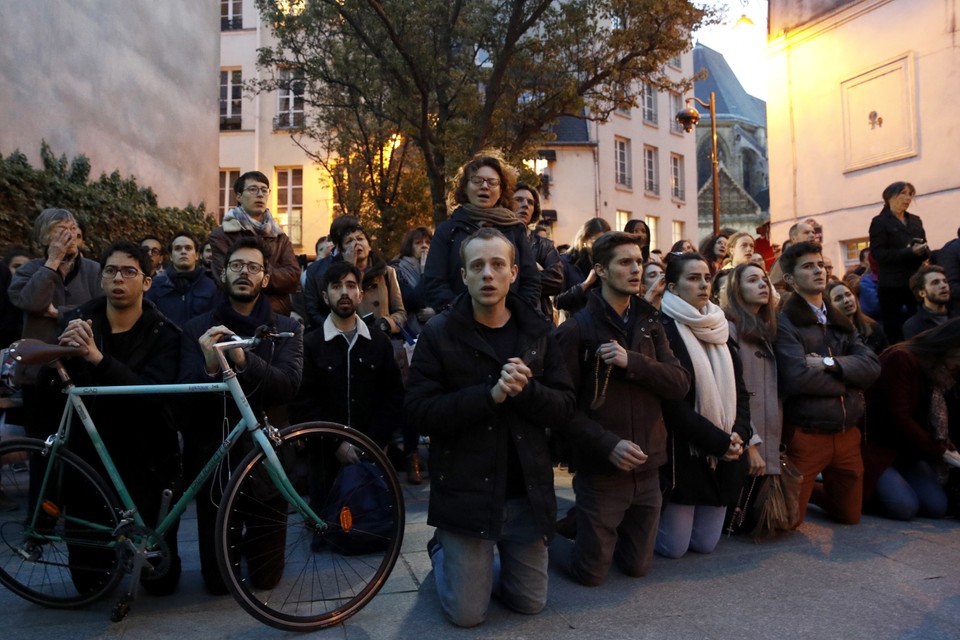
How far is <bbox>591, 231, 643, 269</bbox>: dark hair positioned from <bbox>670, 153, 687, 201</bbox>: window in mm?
34158

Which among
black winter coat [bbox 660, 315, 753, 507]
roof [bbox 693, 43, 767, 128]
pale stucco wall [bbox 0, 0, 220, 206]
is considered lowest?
black winter coat [bbox 660, 315, 753, 507]

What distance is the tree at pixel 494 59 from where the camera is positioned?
44.7ft

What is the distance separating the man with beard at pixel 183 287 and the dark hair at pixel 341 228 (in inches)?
41.4

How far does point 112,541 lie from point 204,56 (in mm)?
17386

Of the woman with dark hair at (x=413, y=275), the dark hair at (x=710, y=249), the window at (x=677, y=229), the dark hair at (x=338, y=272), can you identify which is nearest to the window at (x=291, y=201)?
the window at (x=677, y=229)

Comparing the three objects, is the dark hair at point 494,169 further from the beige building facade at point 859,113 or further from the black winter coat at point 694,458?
the beige building facade at point 859,113

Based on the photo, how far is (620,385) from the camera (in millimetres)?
4387

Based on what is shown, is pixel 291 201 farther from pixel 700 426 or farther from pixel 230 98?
pixel 700 426

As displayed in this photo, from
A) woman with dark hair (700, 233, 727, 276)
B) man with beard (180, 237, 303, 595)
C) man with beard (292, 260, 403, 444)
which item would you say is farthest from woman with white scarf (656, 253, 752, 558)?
woman with dark hair (700, 233, 727, 276)

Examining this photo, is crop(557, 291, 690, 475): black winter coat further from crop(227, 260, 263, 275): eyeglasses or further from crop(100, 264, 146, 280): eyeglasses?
crop(100, 264, 146, 280): eyeglasses

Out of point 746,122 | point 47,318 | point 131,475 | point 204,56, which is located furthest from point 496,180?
point 746,122

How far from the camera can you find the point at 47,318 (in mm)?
5574

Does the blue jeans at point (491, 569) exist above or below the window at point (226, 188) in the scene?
below

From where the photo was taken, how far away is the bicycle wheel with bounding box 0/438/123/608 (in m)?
3.86
